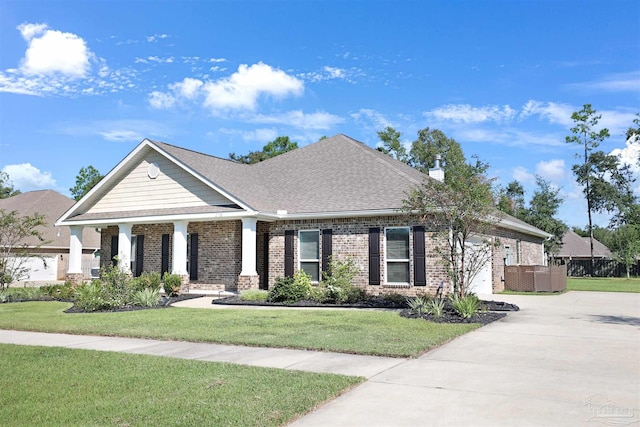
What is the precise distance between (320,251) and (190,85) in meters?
8.86

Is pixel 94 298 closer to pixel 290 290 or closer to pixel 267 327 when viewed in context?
pixel 290 290

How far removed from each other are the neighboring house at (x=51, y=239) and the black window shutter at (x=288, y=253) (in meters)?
20.4

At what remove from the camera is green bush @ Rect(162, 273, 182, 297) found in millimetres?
19094

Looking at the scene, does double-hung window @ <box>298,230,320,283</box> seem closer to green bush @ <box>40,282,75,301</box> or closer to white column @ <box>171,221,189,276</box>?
white column @ <box>171,221,189,276</box>

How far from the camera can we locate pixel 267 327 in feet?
35.9

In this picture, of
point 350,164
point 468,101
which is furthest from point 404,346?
point 468,101

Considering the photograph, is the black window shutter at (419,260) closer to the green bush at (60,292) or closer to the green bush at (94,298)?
the green bush at (94,298)

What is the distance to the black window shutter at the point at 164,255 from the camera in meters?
21.8

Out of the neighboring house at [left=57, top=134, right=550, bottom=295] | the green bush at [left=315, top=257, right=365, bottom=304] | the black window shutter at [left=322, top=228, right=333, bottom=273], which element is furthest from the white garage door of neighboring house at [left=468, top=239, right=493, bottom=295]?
the black window shutter at [left=322, top=228, right=333, bottom=273]

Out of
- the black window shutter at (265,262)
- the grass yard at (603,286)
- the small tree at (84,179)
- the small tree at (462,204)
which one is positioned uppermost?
the small tree at (84,179)

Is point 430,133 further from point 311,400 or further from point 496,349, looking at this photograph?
point 311,400

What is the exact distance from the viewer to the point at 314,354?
8.13m

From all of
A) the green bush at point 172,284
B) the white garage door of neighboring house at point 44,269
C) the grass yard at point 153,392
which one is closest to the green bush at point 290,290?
the green bush at point 172,284

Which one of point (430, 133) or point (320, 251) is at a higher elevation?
point (430, 133)
